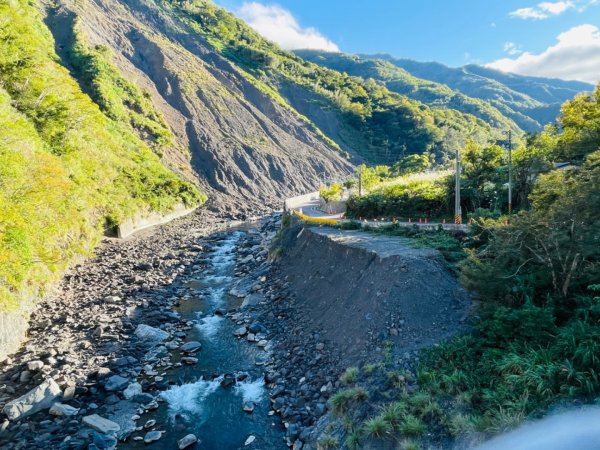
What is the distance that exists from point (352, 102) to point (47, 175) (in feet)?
348

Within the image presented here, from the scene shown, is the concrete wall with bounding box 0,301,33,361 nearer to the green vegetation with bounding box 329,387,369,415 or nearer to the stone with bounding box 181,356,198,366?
the stone with bounding box 181,356,198,366

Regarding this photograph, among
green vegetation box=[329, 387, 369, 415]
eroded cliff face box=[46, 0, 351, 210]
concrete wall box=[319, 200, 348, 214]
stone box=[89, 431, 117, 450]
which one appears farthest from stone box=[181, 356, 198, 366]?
eroded cliff face box=[46, 0, 351, 210]

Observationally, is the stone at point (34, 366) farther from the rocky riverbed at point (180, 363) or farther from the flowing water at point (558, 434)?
the flowing water at point (558, 434)

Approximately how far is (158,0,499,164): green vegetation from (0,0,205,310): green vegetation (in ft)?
210

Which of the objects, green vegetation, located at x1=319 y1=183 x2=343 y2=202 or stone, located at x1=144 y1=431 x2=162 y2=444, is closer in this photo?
stone, located at x1=144 y1=431 x2=162 y2=444

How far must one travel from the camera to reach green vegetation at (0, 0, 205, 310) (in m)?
14.3

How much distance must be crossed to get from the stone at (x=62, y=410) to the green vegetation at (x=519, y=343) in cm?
850

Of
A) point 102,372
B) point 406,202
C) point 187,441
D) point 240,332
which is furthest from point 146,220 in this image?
point 187,441

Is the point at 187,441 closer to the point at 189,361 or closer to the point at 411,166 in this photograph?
the point at 189,361

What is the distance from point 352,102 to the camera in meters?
113

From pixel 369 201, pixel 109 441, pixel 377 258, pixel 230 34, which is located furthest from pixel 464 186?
pixel 230 34

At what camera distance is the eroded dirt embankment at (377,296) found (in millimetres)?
13266

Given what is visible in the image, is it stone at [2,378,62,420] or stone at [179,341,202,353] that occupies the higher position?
stone at [2,378,62,420]

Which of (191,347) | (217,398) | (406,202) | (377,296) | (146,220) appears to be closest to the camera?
(217,398)
